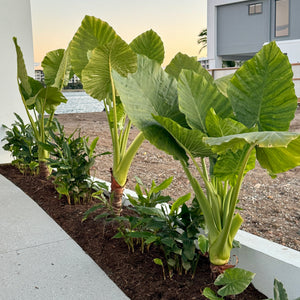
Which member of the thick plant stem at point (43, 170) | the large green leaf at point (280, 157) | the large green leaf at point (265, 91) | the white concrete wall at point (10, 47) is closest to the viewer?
the large green leaf at point (280, 157)

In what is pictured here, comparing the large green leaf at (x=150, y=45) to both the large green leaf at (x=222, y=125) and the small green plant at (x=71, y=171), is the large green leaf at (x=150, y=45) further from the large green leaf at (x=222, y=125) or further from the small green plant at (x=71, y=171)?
the large green leaf at (x=222, y=125)

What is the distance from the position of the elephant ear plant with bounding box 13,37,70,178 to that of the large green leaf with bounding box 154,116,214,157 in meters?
1.61

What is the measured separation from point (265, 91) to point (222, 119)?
193mm

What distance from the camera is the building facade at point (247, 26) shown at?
52.1 ft

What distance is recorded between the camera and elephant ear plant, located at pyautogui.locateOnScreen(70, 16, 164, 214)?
79.1 inches

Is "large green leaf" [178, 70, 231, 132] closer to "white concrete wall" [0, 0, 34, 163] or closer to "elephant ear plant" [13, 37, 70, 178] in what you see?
"elephant ear plant" [13, 37, 70, 178]

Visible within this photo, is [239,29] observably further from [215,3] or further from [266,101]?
[266,101]

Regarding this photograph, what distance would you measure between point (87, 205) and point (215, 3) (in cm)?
1690

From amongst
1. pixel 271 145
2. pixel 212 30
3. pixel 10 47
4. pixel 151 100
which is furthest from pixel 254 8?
pixel 271 145

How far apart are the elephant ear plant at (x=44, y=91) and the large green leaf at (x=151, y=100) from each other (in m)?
1.33

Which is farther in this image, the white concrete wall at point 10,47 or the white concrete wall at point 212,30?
the white concrete wall at point 212,30

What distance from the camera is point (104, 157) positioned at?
5.09 metres

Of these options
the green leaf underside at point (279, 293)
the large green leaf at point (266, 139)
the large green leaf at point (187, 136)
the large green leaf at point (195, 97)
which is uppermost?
the large green leaf at point (195, 97)

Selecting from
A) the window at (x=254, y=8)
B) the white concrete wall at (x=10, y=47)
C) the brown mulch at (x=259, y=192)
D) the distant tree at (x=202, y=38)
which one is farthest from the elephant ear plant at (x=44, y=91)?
the distant tree at (x=202, y=38)
